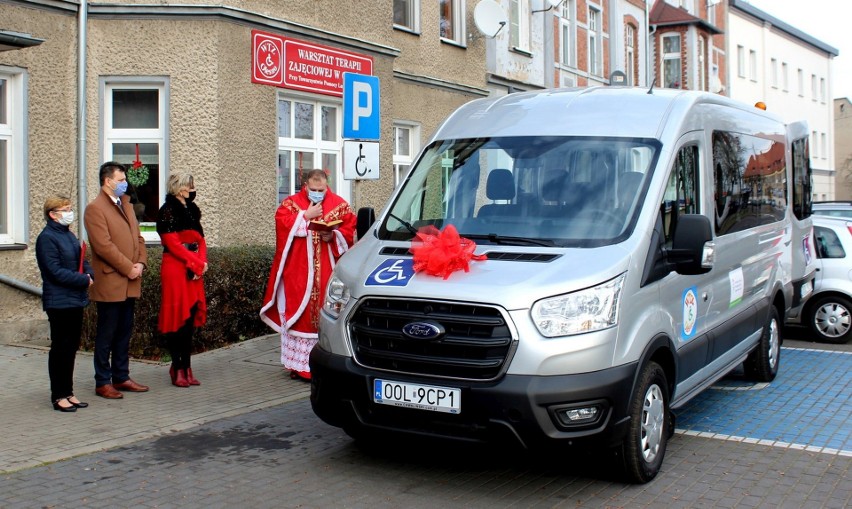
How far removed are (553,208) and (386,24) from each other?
10.2 meters

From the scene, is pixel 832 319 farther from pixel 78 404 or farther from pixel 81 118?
pixel 81 118

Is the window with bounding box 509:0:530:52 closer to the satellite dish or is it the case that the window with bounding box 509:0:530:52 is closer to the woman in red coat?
the satellite dish

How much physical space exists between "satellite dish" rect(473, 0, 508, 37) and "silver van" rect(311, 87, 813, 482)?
1180cm

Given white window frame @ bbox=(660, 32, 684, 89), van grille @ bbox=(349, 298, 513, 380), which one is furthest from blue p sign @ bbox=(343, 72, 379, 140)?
white window frame @ bbox=(660, 32, 684, 89)

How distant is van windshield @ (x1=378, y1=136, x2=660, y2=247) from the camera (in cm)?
604

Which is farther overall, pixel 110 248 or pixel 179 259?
pixel 179 259

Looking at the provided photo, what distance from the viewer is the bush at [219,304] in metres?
9.95

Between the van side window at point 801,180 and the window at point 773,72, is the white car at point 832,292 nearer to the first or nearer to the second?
the van side window at point 801,180

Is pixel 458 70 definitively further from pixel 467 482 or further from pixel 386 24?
pixel 467 482

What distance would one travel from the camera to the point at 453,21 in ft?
63.8

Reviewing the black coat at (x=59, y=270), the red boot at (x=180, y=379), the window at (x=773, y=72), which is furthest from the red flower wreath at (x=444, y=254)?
the window at (x=773, y=72)

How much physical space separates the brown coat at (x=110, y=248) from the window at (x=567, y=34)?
19431 mm

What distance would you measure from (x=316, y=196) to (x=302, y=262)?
0.65 meters

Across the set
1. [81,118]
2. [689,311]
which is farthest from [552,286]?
[81,118]
